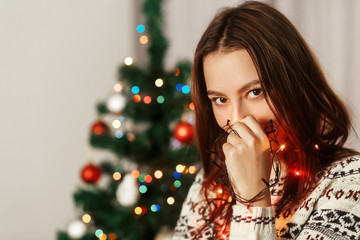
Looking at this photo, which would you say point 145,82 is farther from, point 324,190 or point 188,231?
point 324,190

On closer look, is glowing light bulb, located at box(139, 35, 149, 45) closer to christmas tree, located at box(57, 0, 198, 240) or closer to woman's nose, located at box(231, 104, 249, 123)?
christmas tree, located at box(57, 0, 198, 240)

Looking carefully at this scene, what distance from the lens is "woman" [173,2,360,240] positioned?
97 centimetres

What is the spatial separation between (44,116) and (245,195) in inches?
76.0

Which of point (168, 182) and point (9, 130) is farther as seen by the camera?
point (9, 130)

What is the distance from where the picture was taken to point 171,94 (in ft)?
5.92

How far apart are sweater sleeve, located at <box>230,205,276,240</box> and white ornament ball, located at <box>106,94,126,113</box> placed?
0.96 metres

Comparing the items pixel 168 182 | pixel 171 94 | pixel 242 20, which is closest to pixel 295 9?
pixel 171 94

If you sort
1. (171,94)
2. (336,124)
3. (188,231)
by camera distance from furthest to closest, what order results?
(171,94)
(188,231)
(336,124)

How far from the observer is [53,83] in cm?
261

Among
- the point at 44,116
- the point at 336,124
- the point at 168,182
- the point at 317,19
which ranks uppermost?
the point at 317,19

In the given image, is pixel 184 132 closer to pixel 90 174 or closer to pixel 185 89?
pixel 185 89

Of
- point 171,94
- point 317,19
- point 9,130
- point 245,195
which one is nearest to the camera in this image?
point 245,195

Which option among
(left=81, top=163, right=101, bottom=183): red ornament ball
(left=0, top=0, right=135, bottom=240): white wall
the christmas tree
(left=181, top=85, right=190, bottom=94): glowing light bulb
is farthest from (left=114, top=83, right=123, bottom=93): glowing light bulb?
(left=0, top=0, right=135, bottom=240): white wall

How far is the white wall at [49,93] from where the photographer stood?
2541 mm
